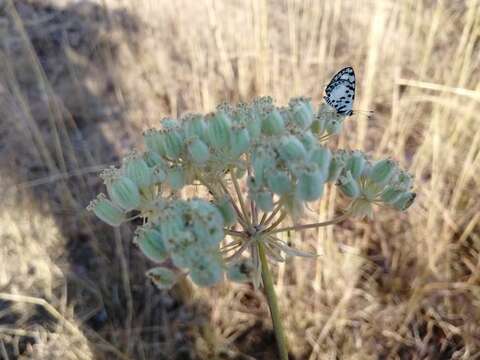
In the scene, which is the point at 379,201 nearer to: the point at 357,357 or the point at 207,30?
the point at 357,357

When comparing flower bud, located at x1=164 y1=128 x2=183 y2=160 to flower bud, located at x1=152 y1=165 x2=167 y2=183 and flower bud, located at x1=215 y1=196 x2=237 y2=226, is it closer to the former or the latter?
flower bud, located at x1=152 y1=165 x2=167 y2=183

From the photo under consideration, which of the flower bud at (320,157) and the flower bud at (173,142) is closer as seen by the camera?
the flower bud at (320,157)

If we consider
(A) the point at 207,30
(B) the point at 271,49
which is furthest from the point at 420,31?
(A) the point at 207,30

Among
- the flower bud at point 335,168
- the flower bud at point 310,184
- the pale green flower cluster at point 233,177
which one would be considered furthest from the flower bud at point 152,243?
the flower bud at point 335,168

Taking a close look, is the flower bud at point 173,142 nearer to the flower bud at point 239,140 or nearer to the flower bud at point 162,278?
the flower bud at point 239,140

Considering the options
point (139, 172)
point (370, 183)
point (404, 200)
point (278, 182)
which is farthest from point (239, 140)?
point (404, 200)

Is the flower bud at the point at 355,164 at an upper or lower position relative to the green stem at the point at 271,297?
upper
